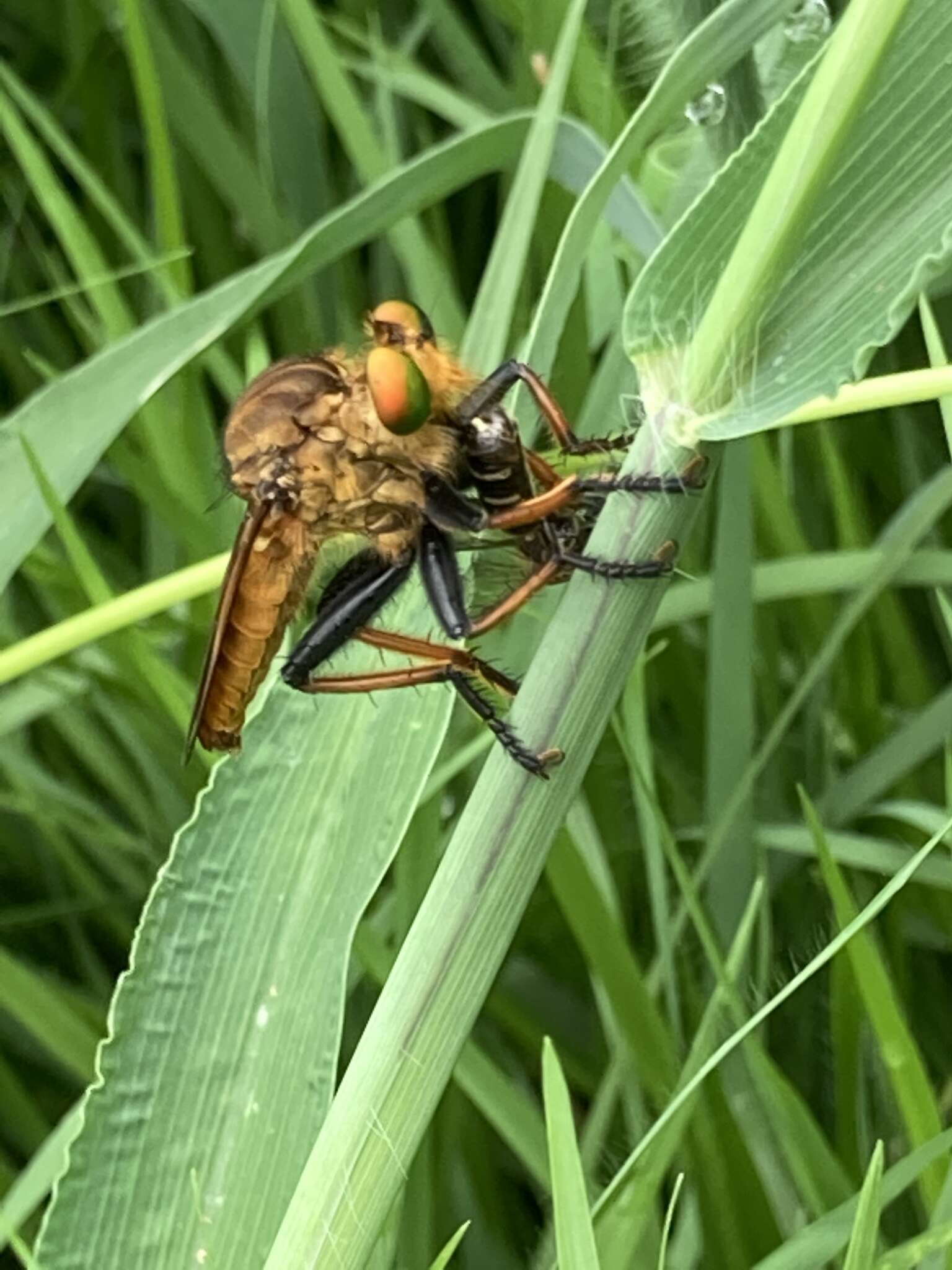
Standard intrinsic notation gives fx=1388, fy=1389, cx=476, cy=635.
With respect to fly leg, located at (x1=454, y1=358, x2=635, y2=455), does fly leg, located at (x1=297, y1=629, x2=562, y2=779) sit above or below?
below

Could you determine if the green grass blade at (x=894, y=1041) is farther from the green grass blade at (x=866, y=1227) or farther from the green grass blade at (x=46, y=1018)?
the green grass blade at (x=46, y=1018)

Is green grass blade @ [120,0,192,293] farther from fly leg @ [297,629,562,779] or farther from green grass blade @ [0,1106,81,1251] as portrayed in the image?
green grass blade @ [0,1106,81,1251]

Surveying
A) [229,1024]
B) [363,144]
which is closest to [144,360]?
[363,144]

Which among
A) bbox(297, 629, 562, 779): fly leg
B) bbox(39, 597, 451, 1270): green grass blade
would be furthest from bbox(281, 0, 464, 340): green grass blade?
bbox(39, 597, 451, 1270): green grass blade

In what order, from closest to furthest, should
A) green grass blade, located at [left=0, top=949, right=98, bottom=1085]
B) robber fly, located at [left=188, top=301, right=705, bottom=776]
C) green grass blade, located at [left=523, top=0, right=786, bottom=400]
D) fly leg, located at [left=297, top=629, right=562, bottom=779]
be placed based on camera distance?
green grass blade, located at [left=523, top=0, right=786, bottom=400], fly leg, located at [left=297, top=629, right=562, bottom=779], robber fly, located at [left=188, top=301, right=705, bottom=776], green grass blade, located at [left=0, top=949, right=98, bottom=1085]

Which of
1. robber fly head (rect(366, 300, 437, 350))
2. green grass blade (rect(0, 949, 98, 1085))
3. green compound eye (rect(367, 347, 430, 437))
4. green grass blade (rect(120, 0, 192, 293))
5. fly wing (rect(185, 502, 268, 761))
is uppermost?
green grass blade (rect(120, 0, 192, 293))

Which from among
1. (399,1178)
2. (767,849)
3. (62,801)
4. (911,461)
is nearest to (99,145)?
(62,801)

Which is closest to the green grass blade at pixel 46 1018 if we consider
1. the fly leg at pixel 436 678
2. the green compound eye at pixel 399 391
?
the fly leg at pixel 436 678
